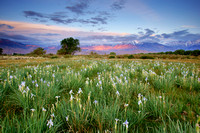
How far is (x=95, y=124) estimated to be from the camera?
1.75 meters

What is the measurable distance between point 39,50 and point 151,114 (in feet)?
361

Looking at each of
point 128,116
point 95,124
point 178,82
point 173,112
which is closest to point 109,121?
point 95,124

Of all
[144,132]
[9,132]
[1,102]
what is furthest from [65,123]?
[1,102]

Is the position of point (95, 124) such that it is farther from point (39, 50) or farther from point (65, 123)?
point (39, 50)

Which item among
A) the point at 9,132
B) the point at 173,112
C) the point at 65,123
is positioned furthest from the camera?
the point at 173,112

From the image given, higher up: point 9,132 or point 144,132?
point 9,132

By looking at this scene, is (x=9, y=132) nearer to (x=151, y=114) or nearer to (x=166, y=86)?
(x=151, y=114)

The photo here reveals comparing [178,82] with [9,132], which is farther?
[178,82]

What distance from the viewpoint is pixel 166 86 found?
340 cm

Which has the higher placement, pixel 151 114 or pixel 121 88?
pixel 121 88

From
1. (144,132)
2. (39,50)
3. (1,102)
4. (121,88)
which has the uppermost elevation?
(39,50)

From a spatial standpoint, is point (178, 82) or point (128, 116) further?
point (178, 82)

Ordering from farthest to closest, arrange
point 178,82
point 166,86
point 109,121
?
1. point 178,82
2. point 166,86
3. point 109,121

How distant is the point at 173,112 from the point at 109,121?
1.27 metres
